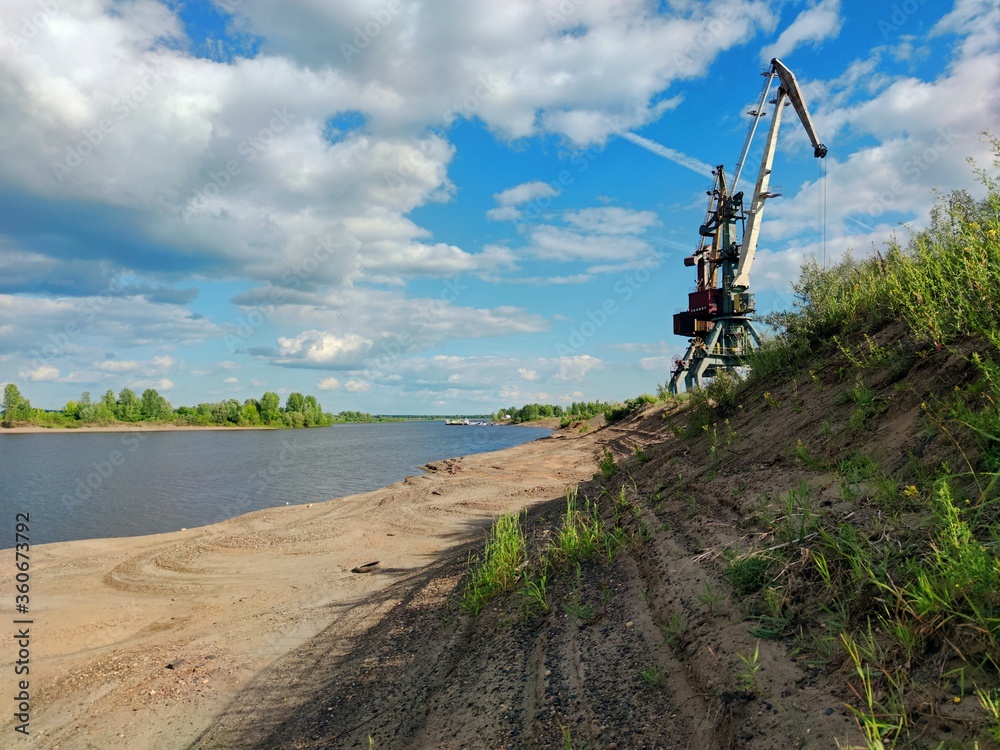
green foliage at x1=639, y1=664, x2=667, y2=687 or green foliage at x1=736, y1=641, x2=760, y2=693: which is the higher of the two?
green foliage at x1=736, y1=641, x2=760, y2=693

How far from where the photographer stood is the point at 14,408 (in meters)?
102

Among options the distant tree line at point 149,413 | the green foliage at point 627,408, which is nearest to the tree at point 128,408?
the distant tree line at point 149,413

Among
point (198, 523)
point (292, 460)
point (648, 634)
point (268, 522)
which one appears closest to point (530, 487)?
point (268, 522)

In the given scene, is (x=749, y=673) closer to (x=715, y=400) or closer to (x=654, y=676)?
(x=654, y=676)

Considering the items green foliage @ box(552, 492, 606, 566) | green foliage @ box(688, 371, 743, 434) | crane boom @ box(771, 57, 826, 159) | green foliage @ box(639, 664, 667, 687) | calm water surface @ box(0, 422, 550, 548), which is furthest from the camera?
crane boom @ box(771, 57, 826, 159)

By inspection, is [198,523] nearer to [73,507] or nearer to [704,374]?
[73,507]

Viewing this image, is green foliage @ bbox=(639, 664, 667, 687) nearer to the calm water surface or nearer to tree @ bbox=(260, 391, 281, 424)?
the calm water surface

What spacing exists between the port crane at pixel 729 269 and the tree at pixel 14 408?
12280 centimetres

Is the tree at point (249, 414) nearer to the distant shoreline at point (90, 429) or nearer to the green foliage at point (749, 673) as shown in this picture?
the distant shoreline at point (90, 429)

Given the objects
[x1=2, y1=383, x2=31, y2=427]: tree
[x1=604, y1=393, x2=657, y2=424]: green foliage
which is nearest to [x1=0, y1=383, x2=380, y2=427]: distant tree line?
[x1=2, y1=383, x2=31, y2=427]: tree

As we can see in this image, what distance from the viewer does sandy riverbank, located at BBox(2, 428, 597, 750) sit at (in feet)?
19.7

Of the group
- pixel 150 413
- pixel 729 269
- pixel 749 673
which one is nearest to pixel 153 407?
pixel 150 413

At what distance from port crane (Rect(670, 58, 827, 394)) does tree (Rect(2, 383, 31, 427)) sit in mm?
122801

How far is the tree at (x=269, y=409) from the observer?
133375 millimetres
